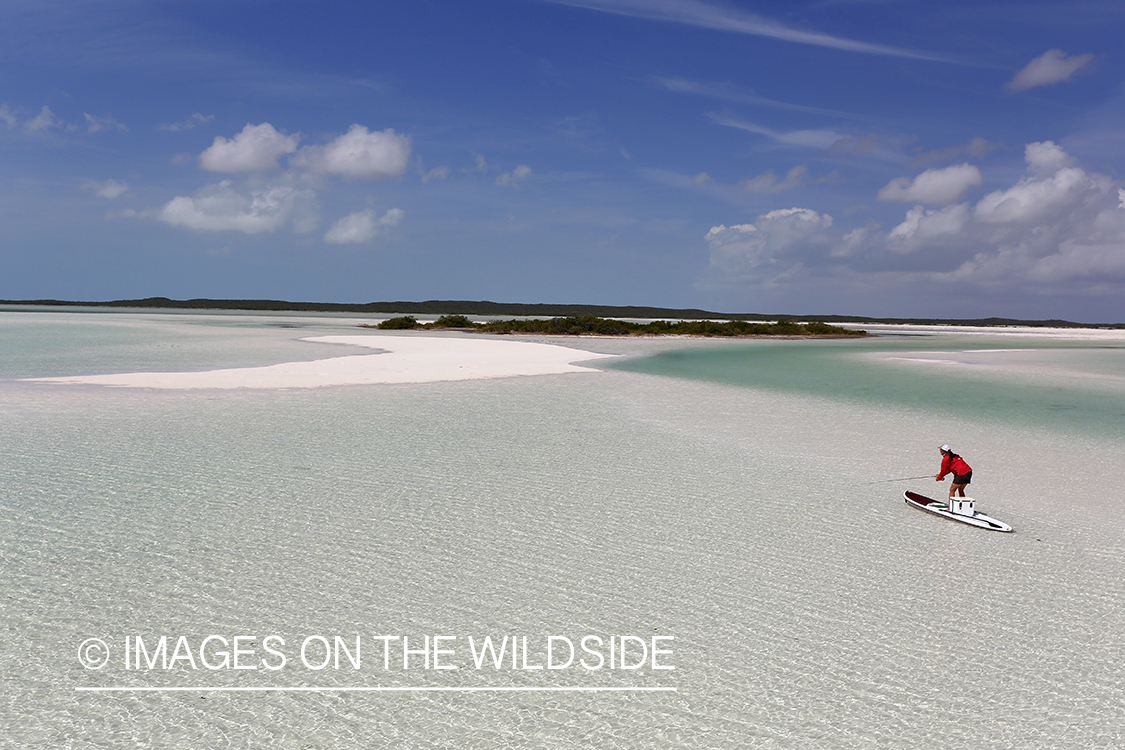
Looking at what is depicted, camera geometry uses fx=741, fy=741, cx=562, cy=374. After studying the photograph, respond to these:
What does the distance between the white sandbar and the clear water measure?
620 centimetres

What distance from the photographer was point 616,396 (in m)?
15.5

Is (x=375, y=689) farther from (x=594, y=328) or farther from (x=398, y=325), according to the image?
(x=398, y=325)

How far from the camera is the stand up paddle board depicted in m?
6.08

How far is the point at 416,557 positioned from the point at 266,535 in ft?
4.26

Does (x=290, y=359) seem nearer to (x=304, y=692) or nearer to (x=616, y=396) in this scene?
(x=616, y=396)

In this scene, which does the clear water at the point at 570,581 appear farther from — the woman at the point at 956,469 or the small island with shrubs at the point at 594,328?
the small island with shrubs at the point at 594,328

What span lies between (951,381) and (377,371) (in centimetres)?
1589

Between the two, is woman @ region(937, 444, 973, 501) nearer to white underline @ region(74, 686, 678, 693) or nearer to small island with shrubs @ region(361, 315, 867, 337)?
white underline @ region(74, 686, 678, 693)

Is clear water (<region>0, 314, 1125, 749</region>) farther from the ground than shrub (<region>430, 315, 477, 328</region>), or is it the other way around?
shrub (<region>430, 315, 477, 328</region>)

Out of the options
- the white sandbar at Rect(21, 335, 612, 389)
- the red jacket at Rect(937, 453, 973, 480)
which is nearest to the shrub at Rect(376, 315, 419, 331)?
the white sandbar at Rect(21, 335, 612, 389)

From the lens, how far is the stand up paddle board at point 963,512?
6.08 m

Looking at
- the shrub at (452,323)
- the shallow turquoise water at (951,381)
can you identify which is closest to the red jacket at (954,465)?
the shallow turquoise water at (951,381)

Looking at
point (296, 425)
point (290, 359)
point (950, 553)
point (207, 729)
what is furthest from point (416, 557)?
point (290, 359)

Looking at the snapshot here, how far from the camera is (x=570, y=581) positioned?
15.9 ft
